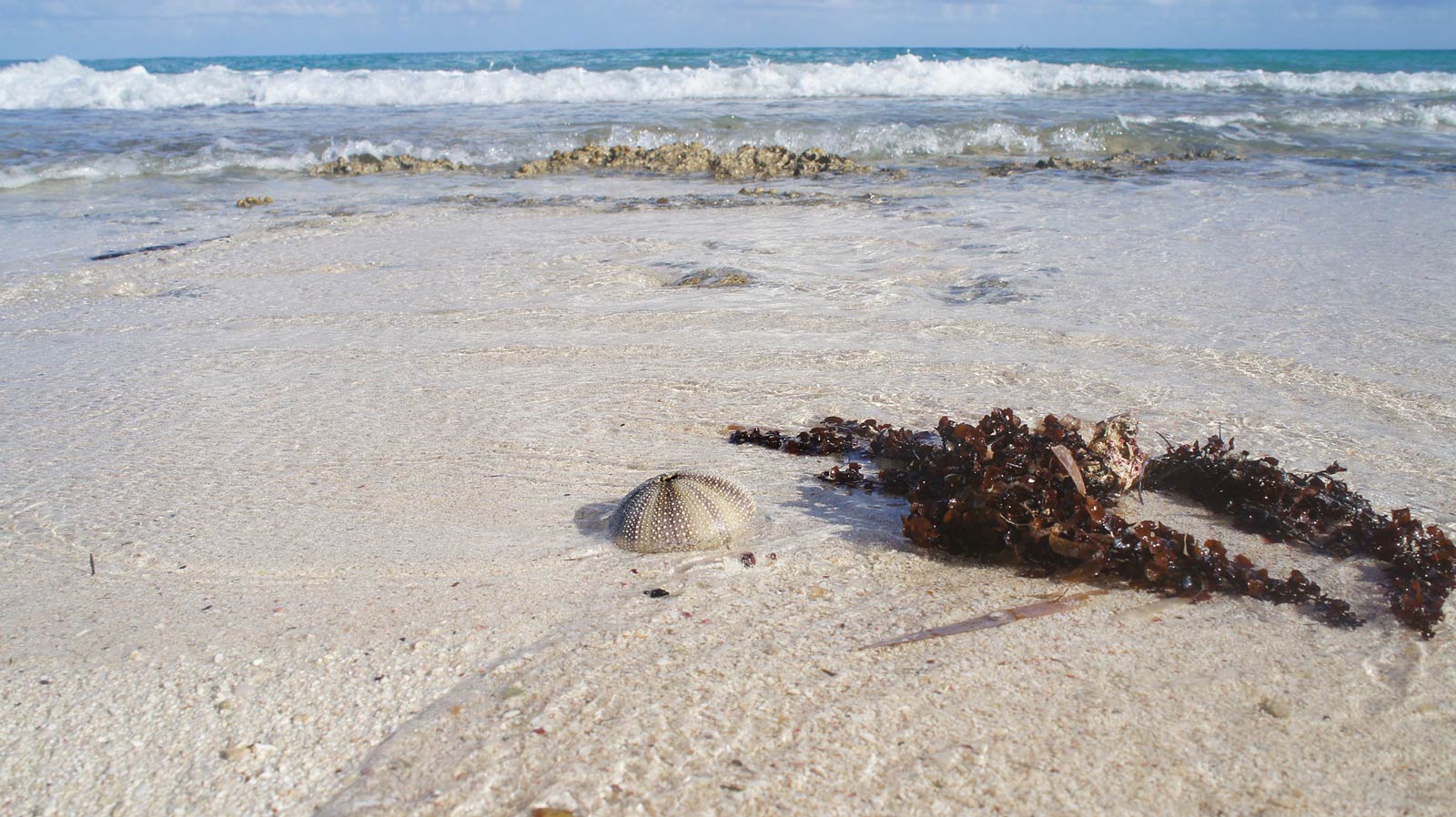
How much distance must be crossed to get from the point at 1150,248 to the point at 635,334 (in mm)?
4019

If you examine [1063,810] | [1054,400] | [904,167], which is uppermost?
[904,167]

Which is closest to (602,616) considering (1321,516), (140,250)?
(1321,516)

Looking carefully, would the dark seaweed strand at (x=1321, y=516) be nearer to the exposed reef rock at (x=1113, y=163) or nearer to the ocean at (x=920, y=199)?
the ocean at (x=920, y=199)

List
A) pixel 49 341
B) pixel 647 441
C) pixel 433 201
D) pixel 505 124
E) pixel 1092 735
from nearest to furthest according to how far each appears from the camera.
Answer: pixel 1092 735, pixel 647 441, pixel 49 341, pixel 433 201, pixel 505 124

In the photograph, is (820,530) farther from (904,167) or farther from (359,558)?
(904,167)

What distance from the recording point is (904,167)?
1247cm

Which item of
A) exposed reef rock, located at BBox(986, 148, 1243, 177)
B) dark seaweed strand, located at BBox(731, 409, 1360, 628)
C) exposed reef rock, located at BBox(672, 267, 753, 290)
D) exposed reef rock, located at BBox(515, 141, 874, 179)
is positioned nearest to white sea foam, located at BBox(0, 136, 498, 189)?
exposed reef rock, located at BBox(515, 141, 874, 179)

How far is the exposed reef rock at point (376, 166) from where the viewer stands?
40.8 ft

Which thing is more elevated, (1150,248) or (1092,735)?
(1150,248)

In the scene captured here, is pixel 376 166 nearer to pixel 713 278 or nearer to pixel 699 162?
pixel 699 162

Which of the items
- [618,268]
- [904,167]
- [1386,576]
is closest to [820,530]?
[1386,576]

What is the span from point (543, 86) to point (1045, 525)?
21.2 metres

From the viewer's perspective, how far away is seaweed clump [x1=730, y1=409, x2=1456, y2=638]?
291 centimetres

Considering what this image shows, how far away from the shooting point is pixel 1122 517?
3.35 m
